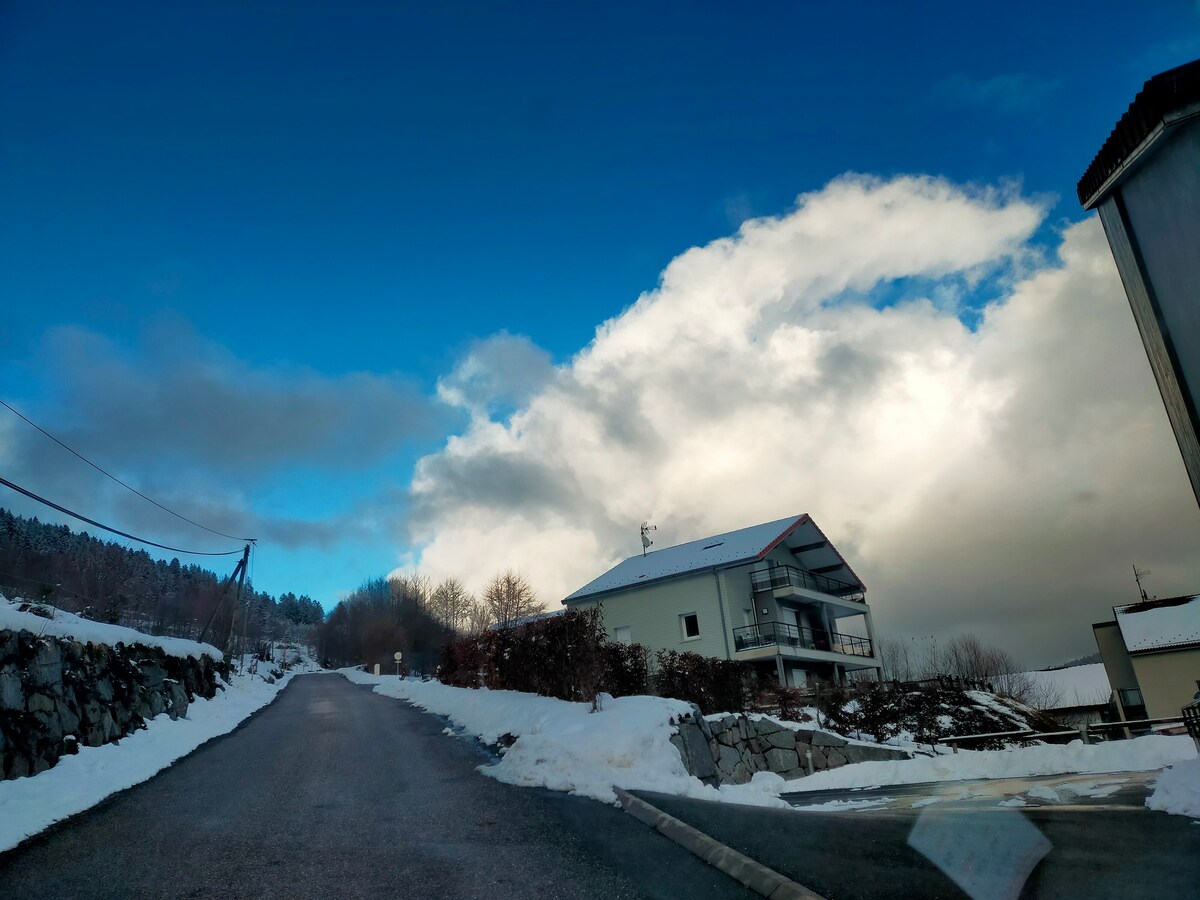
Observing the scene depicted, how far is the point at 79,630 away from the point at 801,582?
30.6 metres

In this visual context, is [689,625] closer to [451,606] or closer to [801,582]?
[801,582]

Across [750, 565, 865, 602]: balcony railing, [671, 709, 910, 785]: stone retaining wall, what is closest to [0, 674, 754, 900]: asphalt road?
[671, 709, 910, 785]: stone retaining wall

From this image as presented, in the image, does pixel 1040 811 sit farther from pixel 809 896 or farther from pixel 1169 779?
pixel 809 896

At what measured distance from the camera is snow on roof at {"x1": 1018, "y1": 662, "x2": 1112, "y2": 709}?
4509cm

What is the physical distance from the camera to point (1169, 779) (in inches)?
272

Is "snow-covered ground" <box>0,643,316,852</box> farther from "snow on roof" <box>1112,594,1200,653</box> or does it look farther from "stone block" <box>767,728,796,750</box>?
"snow on roof" <box>1112,594,1200,653</box>

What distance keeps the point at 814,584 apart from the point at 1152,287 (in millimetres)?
32508

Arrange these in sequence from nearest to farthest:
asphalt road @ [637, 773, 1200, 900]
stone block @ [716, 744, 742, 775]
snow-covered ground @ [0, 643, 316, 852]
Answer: asphalt road @ [637, 773, 1200, 900] < snow-covered ground @ [0, 643, 316, 852] < stone block @ [716, 744, 742, 775]

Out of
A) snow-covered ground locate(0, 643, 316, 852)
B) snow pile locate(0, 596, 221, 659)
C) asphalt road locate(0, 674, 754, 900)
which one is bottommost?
asphalt road locate(0, 674, 754, 900)

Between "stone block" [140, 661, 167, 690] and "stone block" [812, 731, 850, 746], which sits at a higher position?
"stone block" [140, 661, 167, 690]

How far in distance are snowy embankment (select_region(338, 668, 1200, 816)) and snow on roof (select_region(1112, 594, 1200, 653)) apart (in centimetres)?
1910

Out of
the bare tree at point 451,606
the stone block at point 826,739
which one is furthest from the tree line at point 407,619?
the stone block at point 826,739

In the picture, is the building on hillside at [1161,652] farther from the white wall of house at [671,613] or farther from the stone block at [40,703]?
the stone block at [40,703]

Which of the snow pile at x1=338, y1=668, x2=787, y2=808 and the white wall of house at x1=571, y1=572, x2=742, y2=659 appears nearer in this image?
the snow pile at x1=338, y1=668, x2=787, y2=808
